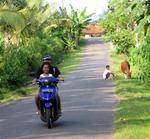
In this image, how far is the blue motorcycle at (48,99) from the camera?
966cm

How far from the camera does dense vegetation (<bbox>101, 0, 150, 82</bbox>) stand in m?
4.48

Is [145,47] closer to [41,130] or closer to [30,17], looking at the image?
[41,130]

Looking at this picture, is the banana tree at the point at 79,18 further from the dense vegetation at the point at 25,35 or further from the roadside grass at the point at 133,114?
the roadside grass at the point at 133,114

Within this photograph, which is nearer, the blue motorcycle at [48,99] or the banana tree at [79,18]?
the blue motorcycle at [48,99]

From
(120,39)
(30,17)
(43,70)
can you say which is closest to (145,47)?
(43,70)

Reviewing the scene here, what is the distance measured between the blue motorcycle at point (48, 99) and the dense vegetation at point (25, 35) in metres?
8.75

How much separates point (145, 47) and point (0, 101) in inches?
209

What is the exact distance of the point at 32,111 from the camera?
41.8ft

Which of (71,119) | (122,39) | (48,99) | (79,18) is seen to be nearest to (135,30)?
(48,99)

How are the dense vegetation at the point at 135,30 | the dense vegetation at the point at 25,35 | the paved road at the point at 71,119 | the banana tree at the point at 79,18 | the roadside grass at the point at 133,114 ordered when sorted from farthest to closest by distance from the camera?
the banana tree at the point at 79,18 → the dense vegetation at the point at 25,35 → the paved road at the point at 71,119 → the roadside grass at the point at 133,114 → the dense vegetation at the point at 135,30

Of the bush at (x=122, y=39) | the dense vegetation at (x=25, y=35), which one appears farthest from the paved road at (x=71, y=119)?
the bush at (x=122, y=39)

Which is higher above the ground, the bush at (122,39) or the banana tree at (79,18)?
the banana tree at (79,18)

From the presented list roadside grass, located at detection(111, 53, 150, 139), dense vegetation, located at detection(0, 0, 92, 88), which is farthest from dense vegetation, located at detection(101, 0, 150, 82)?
dense vegetation, located at detection(0, 0, 92, 88)

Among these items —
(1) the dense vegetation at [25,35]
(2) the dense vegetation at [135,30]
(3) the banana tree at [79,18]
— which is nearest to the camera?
(2) the dense vegetation at [135,30]
